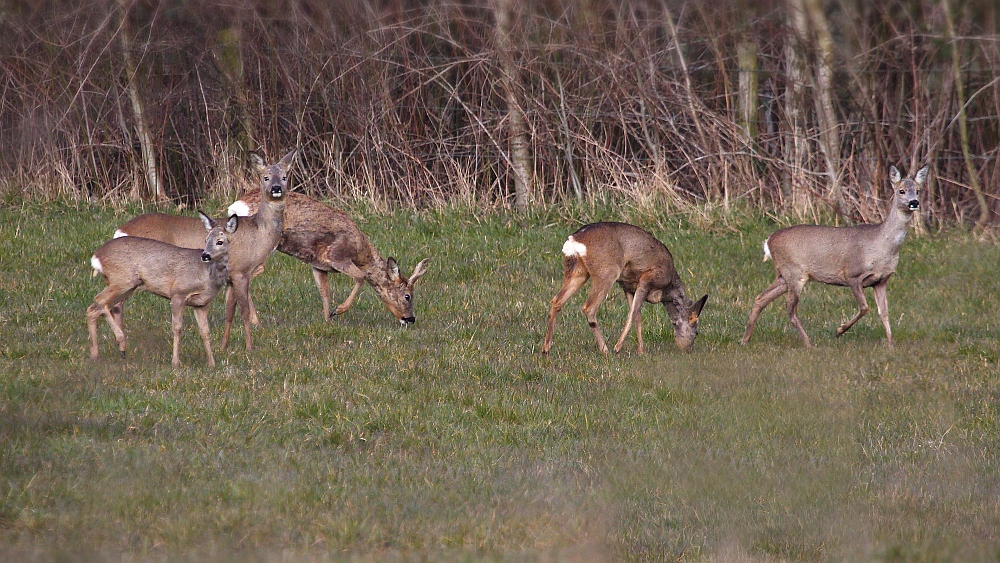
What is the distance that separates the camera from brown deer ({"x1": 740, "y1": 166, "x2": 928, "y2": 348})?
31.1 feet

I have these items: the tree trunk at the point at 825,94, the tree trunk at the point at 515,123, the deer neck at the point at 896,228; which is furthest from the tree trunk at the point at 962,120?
the deer neck at the point at 896,228

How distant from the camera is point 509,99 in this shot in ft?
50.1

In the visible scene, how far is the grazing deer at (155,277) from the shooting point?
7.44m

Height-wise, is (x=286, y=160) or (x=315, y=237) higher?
(x=286, y=160)

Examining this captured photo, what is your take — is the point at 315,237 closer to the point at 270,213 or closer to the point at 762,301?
the point at 270,213

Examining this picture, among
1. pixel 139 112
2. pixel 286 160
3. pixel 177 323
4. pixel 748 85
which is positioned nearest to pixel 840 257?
pixel 286 160

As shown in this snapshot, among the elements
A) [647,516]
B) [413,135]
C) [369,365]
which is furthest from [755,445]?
[413,135]

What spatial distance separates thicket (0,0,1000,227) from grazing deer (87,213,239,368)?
7.08 metres

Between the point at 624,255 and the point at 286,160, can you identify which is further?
the point at 286,160

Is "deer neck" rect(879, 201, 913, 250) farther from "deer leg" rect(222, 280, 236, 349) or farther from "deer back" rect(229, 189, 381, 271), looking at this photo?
"deer leg" rect(222, 280, 236, 349)

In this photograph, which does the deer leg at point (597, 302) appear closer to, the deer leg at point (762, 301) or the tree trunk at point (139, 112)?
the deer leg at point (762, 301)

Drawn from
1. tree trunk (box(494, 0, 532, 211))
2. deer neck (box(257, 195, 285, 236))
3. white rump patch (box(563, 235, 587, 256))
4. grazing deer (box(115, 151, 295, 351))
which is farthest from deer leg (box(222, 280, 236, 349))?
tree trunk (box(494, 0, 532, 211))

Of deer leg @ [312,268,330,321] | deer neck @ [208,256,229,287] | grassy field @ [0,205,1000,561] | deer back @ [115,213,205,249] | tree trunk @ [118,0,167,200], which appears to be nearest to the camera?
grassy field @ [0,205,1000,561]

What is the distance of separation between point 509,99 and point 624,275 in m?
6.62
